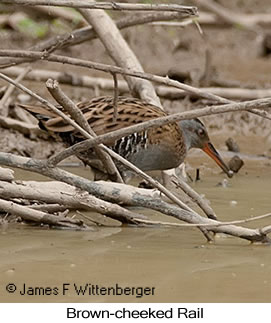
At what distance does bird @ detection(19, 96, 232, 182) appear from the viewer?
610 cm

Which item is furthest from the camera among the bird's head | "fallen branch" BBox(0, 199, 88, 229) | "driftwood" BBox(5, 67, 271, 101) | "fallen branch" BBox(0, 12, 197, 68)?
"driftwood" BBox(5, 67, 271, 101)

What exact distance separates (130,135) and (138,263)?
171 cm

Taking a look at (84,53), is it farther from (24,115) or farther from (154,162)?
(154,162)

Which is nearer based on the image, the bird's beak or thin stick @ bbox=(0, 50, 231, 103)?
thin stick @ bbox=(0, 50, 231, 103)

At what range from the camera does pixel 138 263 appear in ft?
14.8

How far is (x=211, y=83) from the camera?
967 centimetres

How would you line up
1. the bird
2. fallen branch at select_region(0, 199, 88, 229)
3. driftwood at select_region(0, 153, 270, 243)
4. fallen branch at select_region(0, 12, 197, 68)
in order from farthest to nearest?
fallen branch at select_region(0, 12, 197, 68)
the bird
fallen branch at select_region(0, 199, 88, 229)
driftwood at select_region(0, 153, 270, 243)

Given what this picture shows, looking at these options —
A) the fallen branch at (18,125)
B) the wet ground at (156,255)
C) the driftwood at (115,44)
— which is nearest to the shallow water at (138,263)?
the wet ground at (156,255)

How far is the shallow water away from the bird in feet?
2.60

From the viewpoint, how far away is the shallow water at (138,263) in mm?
4031

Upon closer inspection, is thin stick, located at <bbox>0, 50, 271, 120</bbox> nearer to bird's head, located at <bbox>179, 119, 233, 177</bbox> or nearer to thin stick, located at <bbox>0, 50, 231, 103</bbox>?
thin stick, located at <bbox>0, 50, 231, 103</bbox>

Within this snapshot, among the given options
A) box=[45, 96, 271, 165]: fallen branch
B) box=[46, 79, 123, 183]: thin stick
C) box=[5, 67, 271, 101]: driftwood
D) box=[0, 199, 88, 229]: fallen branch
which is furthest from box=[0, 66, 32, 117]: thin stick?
box=[45, 96, 271, 165]: fallen branch

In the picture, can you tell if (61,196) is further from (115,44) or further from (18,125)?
(18,125)

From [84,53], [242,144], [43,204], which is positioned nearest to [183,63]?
[84,53]
